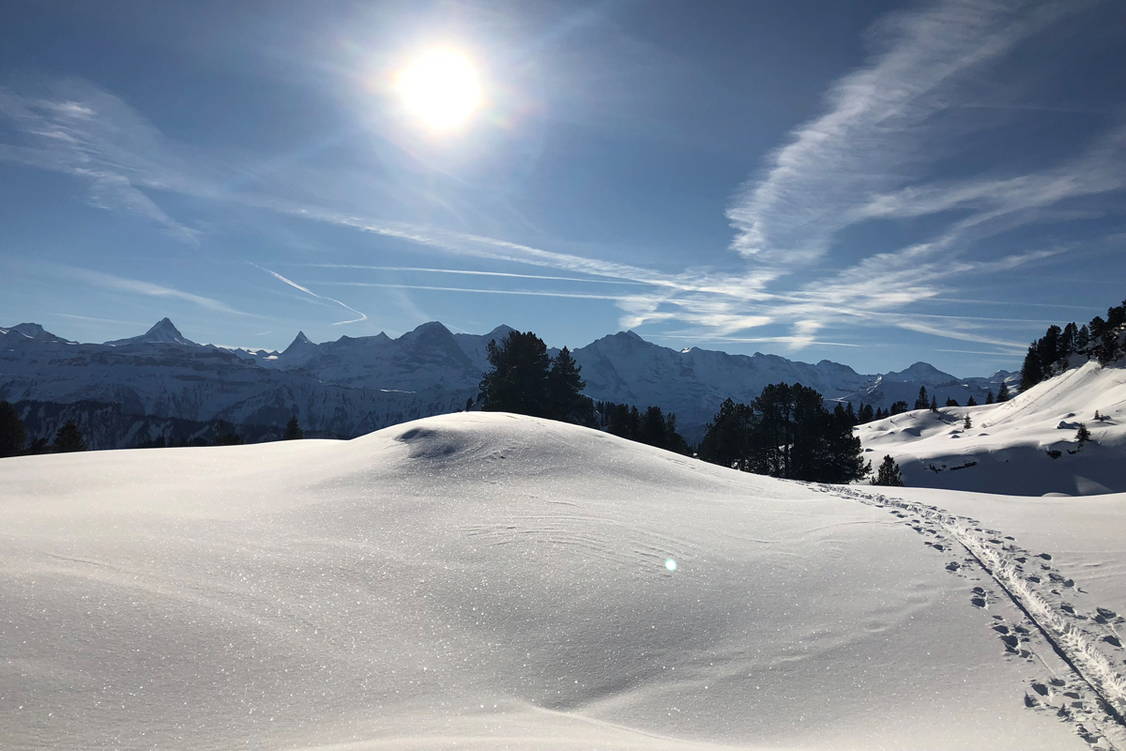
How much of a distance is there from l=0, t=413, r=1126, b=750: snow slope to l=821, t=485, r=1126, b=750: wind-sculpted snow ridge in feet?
0.17

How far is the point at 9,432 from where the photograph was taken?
137 feet

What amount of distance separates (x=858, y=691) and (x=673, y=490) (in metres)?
6.85

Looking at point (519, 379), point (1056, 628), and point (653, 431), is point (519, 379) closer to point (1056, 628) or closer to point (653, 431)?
point (653, 431)

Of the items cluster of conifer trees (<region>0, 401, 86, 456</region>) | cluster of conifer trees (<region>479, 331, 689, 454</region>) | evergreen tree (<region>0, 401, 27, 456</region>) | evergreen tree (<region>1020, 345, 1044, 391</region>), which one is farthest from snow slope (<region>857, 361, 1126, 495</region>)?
evergreen tree (<region>0, 401, 27, 456</region>)

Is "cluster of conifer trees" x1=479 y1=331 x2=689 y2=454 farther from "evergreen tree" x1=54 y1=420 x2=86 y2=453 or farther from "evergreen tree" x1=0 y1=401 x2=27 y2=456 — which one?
"evergreen tree" x1=0 y1=401 x2=27 y2=456

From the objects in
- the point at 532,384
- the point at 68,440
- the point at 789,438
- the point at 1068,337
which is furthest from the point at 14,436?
the point at 1068,337

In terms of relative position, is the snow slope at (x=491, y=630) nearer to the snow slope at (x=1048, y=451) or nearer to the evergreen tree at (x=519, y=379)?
the evergreen tree at (x=519, y=379)

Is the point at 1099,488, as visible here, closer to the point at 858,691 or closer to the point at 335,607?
the point at 858,691

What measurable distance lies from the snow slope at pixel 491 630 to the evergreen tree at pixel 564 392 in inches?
1284

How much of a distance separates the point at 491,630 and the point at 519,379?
35.5 metres

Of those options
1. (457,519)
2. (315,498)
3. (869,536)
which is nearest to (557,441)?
(457,519)

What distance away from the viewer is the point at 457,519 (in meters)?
9.01

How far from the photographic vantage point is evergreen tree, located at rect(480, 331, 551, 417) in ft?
133

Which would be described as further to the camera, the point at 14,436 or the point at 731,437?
the point at 731,437
